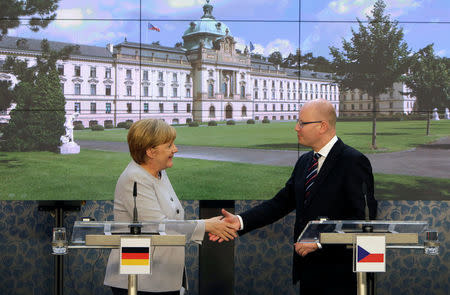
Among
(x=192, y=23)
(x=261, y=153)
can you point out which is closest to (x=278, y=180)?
(x=261, y=153)

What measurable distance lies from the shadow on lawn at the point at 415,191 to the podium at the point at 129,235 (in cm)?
243

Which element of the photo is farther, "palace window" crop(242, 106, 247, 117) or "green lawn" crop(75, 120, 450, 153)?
"palace window" crop(242, 106, 247, 117)

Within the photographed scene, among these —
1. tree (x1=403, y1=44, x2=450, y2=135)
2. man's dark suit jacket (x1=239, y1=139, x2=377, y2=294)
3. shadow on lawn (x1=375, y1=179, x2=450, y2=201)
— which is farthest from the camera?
tree (x1=403, y1=44, x2=450, y2=135)

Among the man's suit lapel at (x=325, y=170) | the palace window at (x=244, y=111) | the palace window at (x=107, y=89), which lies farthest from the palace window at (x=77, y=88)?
the man's suit lapel at (x=325, y=170)

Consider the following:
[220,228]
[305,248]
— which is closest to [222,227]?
[220,228]

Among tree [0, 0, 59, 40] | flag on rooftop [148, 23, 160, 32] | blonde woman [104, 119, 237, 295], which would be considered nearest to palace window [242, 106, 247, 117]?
flag on rooftop [148, 23, 160, 32]

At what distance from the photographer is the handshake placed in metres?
1.87

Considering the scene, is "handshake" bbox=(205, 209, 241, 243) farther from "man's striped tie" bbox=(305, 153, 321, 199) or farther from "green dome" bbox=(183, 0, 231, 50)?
"green dome" bbox=(183, 0, 231, 50)

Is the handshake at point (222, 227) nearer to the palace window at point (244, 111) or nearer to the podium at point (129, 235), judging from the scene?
the podium at point (129, 235)

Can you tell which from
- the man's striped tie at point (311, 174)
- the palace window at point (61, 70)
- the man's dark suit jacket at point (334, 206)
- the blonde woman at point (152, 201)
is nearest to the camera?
the blonde woman at point (152, 201)

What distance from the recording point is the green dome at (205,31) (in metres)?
3.64

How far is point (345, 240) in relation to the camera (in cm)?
133

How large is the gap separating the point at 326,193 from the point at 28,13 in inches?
108

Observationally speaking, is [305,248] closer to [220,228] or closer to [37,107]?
[220,228]
